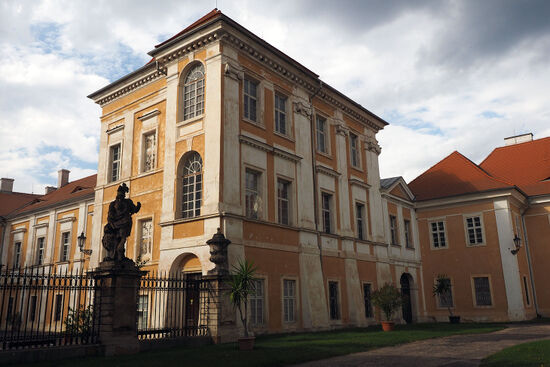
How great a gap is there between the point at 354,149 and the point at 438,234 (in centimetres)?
818

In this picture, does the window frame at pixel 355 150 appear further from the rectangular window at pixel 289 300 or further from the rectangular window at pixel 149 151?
the rectangular window at pixel 149 151

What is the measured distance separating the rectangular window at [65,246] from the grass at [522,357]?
25.4m

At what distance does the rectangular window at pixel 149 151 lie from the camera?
845 inches

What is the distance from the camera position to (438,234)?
30.4 m

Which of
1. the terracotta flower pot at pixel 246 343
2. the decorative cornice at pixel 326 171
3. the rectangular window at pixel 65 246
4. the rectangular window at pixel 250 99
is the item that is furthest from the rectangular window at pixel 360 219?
the rectangular window at pixel 65 246

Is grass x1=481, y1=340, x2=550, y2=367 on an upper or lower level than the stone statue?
lower

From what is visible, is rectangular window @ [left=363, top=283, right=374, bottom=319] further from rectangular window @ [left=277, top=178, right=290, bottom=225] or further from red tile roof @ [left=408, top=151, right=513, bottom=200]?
red tile roof @ [left=408, top=151, right=513, bottom=200]

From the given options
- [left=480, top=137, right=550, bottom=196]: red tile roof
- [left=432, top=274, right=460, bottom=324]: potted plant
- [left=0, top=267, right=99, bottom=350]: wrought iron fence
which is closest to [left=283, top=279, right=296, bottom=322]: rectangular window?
[left=0, top=267, right=99, bottom=350]: wrought iron fence

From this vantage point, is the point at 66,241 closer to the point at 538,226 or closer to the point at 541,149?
the point at 538,226

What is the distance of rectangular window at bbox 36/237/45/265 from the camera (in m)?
32.0

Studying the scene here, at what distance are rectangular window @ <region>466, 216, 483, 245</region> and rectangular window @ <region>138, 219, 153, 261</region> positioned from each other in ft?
61.5

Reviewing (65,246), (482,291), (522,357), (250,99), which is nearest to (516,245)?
(482,291)

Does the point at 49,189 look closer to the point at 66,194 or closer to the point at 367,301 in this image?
the point at 66,194

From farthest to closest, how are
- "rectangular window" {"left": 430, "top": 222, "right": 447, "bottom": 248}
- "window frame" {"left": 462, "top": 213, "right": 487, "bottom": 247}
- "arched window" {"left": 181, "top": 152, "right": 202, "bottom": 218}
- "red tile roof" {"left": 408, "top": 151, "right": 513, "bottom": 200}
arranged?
"rectangular window" {"left": 430, "top": 222, "right": 447, "bottom": 248}
"red tile roof" {"left": 408, "top": 151, "right": 513, "bottom": 200}
"window frame" {"left": 462, "top": 213, "right": 487, "bottom": 247}
"arched window" {"left": 181, "top": 152, "right": 202, "bottom": 218}
